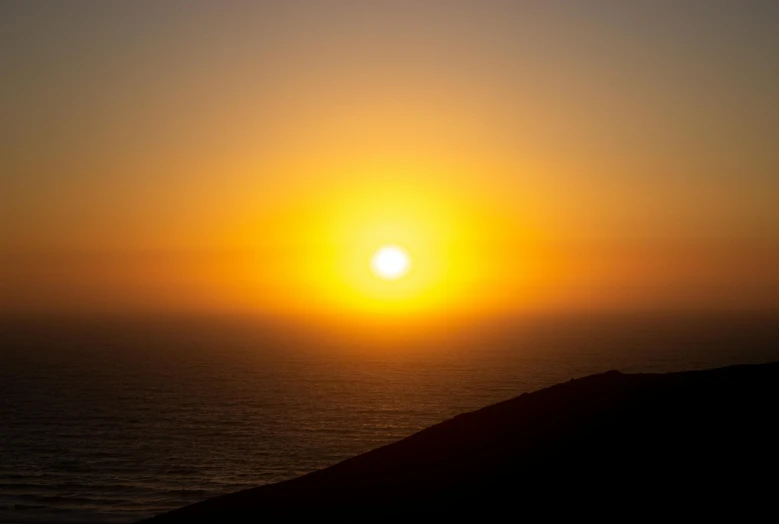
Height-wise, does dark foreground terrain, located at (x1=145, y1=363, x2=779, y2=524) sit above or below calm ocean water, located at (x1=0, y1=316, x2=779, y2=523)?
below

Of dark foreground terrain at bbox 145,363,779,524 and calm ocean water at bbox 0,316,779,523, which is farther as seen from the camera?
calm ocean water at bbox 0,316,779,523

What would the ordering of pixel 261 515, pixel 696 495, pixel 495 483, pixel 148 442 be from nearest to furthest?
pixel 696 495, pixel 495 483, pixel 261 515, pixel 148 442

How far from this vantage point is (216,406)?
8200 cm

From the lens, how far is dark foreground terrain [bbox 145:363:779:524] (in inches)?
669

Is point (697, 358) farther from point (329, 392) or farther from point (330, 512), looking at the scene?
point (330, 512)

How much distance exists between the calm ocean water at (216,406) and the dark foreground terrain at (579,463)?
23743 mm

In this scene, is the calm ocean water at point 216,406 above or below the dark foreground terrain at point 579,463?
above

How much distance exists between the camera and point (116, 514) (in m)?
42.4

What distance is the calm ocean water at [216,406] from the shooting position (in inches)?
1937

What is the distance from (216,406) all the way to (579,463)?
67303mm

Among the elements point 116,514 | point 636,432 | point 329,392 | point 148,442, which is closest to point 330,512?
point 636,432

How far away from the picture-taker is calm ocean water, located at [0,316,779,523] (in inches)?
1937

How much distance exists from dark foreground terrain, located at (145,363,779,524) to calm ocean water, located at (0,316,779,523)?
23743mm

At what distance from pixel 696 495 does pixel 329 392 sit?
3166 inches
